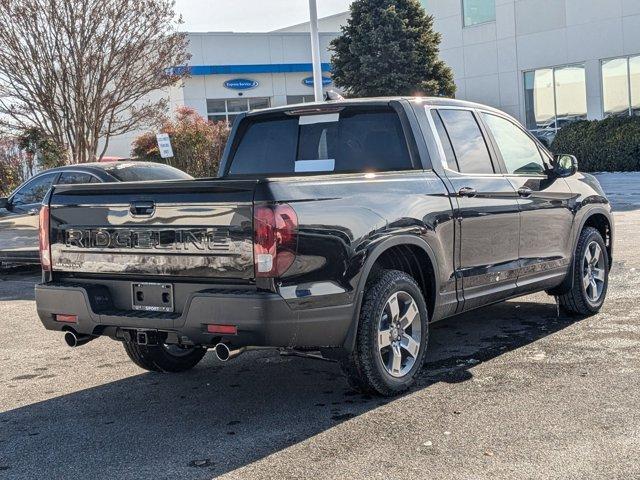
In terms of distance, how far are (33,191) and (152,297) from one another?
317 inches

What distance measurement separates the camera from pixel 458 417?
5.00 metres

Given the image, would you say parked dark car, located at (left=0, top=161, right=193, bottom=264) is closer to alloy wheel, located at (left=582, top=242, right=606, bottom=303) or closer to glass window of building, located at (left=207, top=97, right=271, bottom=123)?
alloy wheel, located at (left=582, top=242, right=606, bottom=303)

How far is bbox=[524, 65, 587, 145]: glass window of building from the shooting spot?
3066 cm

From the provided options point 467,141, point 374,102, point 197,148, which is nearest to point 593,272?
point 467,141

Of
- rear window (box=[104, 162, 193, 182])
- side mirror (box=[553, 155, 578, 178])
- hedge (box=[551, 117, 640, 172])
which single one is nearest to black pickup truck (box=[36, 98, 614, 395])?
side mirror (box=[553, 155, 578, 178])

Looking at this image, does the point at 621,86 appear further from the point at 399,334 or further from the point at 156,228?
the point at 156,228

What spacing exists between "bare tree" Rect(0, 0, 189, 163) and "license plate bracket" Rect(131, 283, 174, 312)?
14.4 m

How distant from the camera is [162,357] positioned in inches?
250

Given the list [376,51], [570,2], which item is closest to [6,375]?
[376,51]

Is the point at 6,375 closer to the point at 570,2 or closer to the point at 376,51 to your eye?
the point at 376,51

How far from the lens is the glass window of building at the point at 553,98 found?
3066cm

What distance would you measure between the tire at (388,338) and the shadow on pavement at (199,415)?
0.47ft

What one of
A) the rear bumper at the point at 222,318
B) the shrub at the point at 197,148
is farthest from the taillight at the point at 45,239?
the shrub at the point at 197,148

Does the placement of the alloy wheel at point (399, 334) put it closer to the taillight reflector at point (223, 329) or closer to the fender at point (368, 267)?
the fender at point (368, 267)
